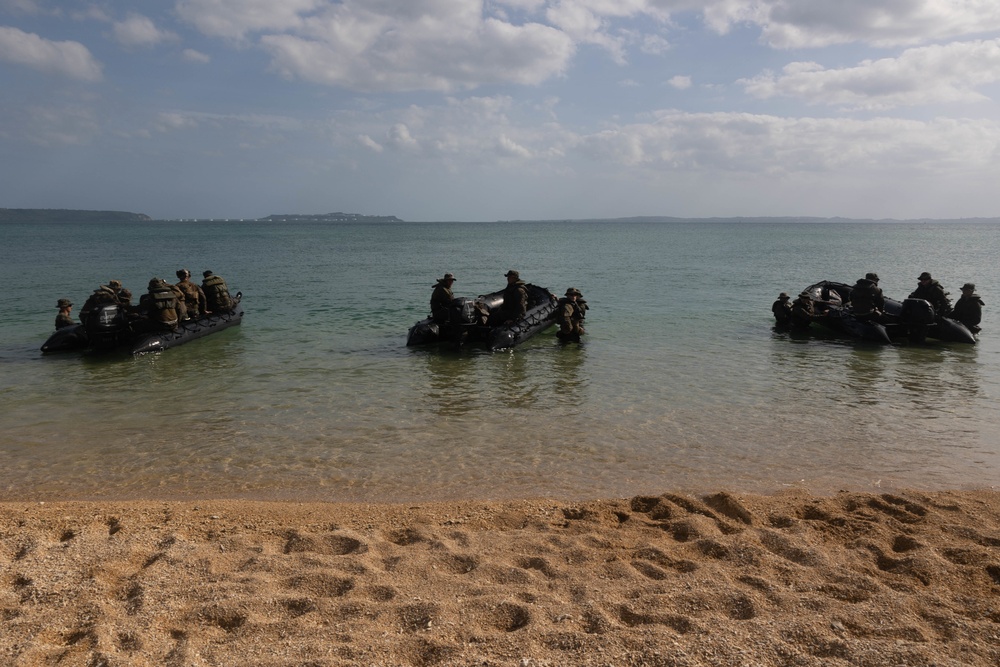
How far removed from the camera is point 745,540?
16.2 ft

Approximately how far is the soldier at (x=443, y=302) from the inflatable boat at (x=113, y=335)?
18.3ft

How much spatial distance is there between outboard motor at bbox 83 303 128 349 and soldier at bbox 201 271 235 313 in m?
2.61

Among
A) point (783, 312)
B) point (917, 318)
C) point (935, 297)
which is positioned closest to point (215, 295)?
point (783, 312)

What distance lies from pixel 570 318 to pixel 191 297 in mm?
8924

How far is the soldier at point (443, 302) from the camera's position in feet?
46.1

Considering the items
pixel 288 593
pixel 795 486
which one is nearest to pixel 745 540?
pixel 795 486

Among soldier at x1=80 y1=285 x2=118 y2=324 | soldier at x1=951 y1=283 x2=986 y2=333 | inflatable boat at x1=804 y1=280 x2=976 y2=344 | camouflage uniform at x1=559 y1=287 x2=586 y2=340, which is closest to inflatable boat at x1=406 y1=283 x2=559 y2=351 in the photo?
camouflage uniform at x1=559 y1=287 x2=586 y2=340

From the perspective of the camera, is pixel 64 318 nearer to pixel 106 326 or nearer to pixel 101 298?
pixel 101 298

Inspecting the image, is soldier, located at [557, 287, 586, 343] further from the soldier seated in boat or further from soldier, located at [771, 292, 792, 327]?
soldier, located at [771, 292, 792, 327]

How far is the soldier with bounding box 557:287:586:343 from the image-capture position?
1433 centimetres

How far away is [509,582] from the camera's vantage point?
4328 millimetres

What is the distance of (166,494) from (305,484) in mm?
1310

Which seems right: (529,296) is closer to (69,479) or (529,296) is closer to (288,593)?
(69,479)

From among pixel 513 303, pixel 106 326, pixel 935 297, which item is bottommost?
pixel 106 326
